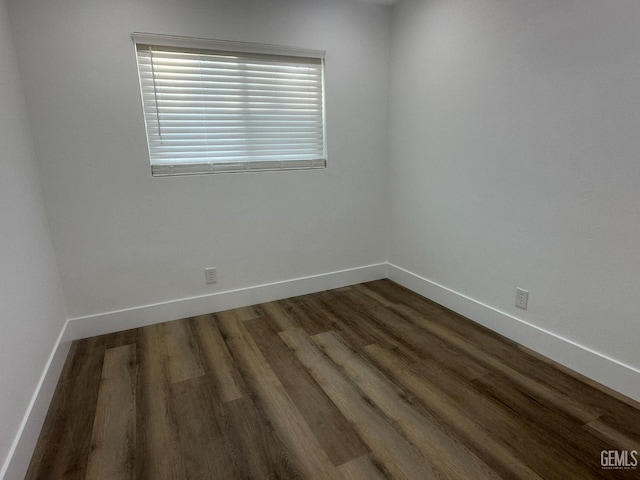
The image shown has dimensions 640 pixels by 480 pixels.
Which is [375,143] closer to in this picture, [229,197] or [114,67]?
[229,197]

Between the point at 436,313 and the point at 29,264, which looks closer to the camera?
the point at 29,264

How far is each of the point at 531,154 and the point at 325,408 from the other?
6.16ft

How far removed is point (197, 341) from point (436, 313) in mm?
1827

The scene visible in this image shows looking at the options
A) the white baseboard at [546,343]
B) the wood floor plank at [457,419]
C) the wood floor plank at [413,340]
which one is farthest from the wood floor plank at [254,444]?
the white baseboard at [546,343]

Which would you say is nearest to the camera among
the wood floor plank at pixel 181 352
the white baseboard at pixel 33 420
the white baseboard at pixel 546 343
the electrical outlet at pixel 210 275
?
the white baseboard at pixel 33 420

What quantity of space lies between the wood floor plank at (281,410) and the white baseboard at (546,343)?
1546 millimetres

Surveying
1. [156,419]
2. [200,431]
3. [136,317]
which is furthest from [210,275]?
[200,431]

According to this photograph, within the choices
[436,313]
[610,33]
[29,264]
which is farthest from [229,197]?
[610,33]

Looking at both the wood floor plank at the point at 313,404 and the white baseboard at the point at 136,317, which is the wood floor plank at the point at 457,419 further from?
the white baseboard at the point at 136,317

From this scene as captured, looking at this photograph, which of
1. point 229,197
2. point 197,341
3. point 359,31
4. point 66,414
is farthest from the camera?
point 359,31

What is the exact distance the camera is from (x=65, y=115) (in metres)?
2.28

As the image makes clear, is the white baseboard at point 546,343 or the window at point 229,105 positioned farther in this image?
the window at point 229,105

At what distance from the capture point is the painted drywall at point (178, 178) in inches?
88.9

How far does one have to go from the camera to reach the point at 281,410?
1.80m
